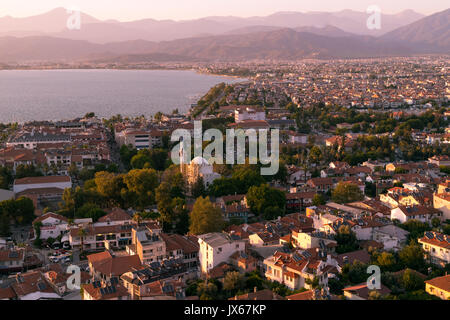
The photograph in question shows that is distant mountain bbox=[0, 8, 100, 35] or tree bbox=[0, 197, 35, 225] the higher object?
distant mountain bbox=[0, 8, 100, 35]

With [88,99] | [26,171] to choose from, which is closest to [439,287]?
[26,171]

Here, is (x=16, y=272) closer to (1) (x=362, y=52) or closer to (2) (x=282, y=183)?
(2) (x=282, y=183)

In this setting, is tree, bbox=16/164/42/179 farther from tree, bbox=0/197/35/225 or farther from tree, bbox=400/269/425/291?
Answer: tree, bbox=400/269/425/291

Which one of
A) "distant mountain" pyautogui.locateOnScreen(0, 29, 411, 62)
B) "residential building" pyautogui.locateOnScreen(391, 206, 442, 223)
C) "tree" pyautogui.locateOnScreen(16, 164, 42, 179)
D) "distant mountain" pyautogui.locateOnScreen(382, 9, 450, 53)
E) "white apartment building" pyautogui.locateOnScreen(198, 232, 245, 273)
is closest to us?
"white apartment building" pyautogui.locateOnScreen(198, 232, 245, 273)

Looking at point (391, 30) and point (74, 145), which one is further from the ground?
point (391, 30)

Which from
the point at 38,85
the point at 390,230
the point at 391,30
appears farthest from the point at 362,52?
the point at 390,230

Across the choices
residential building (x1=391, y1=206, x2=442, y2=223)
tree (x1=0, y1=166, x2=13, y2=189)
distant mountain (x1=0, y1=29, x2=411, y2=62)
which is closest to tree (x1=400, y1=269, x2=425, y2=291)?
residential building (x1=391, y1=206, x2=442, y2=223)

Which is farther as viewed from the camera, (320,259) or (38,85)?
(38,85)
